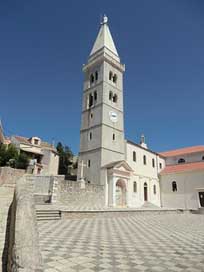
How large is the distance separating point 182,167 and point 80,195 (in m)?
19.9

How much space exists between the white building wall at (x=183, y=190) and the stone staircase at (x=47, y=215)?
24.4m

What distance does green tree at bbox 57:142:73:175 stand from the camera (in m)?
42.2

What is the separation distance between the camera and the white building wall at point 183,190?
97.3ft

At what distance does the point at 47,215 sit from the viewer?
10898mm

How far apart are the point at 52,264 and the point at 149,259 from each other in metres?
2.18

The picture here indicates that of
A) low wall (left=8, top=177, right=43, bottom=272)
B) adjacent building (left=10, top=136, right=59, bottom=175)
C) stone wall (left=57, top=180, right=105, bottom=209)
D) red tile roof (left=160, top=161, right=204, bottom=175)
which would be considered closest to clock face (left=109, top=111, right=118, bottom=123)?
stone wall (left=57, top=180, right=105, bottom=209)

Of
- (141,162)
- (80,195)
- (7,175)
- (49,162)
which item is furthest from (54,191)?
(49,162)

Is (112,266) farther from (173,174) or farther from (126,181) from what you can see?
(173,174)

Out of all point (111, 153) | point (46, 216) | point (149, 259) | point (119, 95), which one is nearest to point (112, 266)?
point (149, 259)

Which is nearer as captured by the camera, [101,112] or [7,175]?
[7,175]

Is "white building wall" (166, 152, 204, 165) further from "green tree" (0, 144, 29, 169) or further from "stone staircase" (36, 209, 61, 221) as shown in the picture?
"stone staircase" (36, 209, 61, 221)

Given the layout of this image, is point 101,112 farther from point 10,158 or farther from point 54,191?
point 10,158

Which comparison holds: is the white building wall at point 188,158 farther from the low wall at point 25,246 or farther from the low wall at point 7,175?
the low wall at point 25,246

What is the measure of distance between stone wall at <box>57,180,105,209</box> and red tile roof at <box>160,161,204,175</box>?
1472 cm
